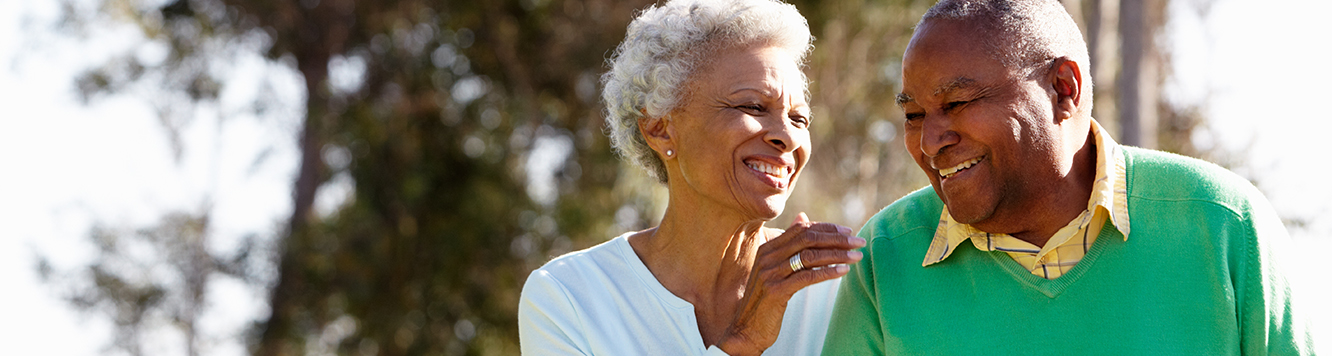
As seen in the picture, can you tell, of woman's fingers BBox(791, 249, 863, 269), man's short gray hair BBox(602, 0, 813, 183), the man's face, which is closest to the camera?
the man's face

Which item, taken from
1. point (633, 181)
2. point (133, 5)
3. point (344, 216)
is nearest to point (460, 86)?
point (344, 216)

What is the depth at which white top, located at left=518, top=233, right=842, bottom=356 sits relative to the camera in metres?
2.50

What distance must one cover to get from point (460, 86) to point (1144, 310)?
7.58 metres

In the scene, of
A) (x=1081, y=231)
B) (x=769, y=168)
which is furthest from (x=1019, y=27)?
(x=769, y=168)

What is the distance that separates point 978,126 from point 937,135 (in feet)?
0.27

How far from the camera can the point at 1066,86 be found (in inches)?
77.5

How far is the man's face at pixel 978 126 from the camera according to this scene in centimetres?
190

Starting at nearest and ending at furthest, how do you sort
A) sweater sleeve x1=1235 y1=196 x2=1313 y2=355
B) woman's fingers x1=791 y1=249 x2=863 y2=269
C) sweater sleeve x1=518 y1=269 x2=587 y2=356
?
sweater sleeve x1=1235 y1=196 x2=1313 y2=355, woman's fingers x1=791 y1=249 x2=863 y2=269, sweater sleeve x1=518 y1=269 x2=587 y2=356

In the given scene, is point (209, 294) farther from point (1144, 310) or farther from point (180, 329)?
point (1144, 310)

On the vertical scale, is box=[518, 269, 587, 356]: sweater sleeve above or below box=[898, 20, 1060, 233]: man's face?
below

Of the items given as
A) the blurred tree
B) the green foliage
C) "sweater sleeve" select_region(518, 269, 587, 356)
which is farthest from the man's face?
the blurred tree

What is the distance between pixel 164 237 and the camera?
13.9m

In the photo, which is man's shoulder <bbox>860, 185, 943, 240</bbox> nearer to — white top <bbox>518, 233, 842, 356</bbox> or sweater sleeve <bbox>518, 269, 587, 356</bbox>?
white top <bbox>518, 233, 842, 356</bbox>

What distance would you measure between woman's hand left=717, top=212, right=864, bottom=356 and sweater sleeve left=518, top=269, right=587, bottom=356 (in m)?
0.35
